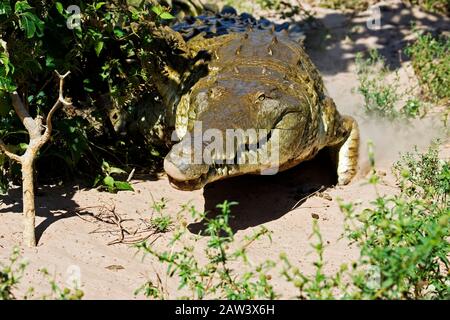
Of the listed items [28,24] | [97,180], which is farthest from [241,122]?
[28,24]

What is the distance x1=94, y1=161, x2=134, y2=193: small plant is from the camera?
579 cm

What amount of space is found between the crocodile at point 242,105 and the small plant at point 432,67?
5.74 ft

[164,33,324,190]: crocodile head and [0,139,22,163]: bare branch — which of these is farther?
[0,139,22,163]: bare branch

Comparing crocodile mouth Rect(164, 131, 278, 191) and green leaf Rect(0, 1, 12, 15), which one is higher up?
green leaf Rect(0, 1, 12, 15)

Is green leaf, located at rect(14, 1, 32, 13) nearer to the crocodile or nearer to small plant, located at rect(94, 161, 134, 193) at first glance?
the crocodile

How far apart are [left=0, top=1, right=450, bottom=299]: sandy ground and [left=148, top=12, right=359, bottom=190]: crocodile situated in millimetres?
353

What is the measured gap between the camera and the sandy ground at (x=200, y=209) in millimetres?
4492

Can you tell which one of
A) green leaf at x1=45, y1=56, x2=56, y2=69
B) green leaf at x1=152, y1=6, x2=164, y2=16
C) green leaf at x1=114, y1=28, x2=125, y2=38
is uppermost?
green leaf at x1=152, y1=6, x2=164, y2=16

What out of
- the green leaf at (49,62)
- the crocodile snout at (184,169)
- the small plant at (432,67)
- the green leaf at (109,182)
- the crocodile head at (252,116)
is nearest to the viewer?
the crocodile snout at (184,169)

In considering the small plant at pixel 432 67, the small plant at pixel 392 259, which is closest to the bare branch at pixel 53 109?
the small plant at pixel 392 259

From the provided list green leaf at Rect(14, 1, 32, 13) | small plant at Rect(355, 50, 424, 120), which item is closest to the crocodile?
small plant at Rect(355, 50, 424, 120)

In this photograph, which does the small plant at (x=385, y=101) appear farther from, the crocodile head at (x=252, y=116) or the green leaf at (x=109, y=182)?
the green leaf at (x=109, y=182)
